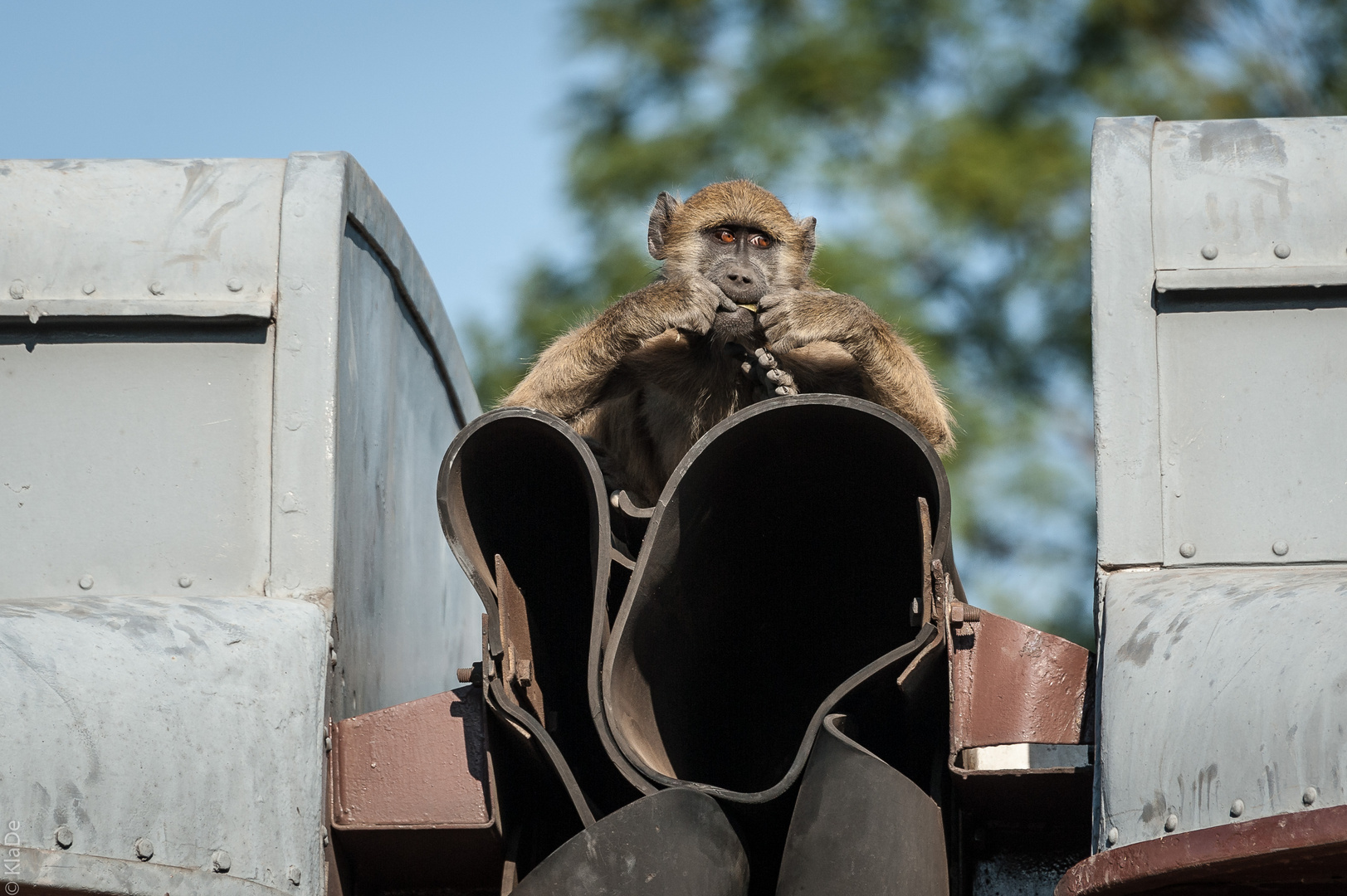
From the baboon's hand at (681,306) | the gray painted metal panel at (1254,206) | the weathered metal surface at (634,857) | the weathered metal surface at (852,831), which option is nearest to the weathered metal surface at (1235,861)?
the weathered metal surface at (852,831)

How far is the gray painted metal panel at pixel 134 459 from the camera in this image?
3416mm

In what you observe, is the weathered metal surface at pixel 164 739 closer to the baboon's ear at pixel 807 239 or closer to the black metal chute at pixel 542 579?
the black metal chute at pixel 542 579

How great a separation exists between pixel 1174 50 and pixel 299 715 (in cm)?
1406

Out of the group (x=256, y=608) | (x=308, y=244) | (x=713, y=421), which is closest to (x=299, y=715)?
(x=256, y=608)

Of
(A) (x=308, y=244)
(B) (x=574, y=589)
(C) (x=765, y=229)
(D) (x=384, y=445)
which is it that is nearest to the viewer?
(B) (x=574, y=589)

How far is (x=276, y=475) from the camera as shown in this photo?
3.42 meters

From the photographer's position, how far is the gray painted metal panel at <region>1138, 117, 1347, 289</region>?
11.0 ft

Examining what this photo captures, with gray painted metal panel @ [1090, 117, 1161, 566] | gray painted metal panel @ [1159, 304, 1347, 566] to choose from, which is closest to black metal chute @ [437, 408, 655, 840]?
gray painted metal panel @ [1090, 117, 1161, 566]

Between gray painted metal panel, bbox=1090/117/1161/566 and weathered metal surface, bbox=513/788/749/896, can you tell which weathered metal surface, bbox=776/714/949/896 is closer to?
weathered metal surface, bbox=513/788/749/896

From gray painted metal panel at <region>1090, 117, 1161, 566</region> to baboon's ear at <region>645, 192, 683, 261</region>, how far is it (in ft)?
6.97

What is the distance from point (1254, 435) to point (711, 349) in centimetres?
181

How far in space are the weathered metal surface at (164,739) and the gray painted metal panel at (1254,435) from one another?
182 centimetres

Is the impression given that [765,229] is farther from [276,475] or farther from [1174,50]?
[1174,50]

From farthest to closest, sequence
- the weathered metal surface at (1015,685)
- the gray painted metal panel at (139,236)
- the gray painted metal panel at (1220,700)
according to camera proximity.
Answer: the gray painted metal panel at (139,236) < the weathered metal surface at (1015,685) < the gray painted metal panel at (1220,700)
